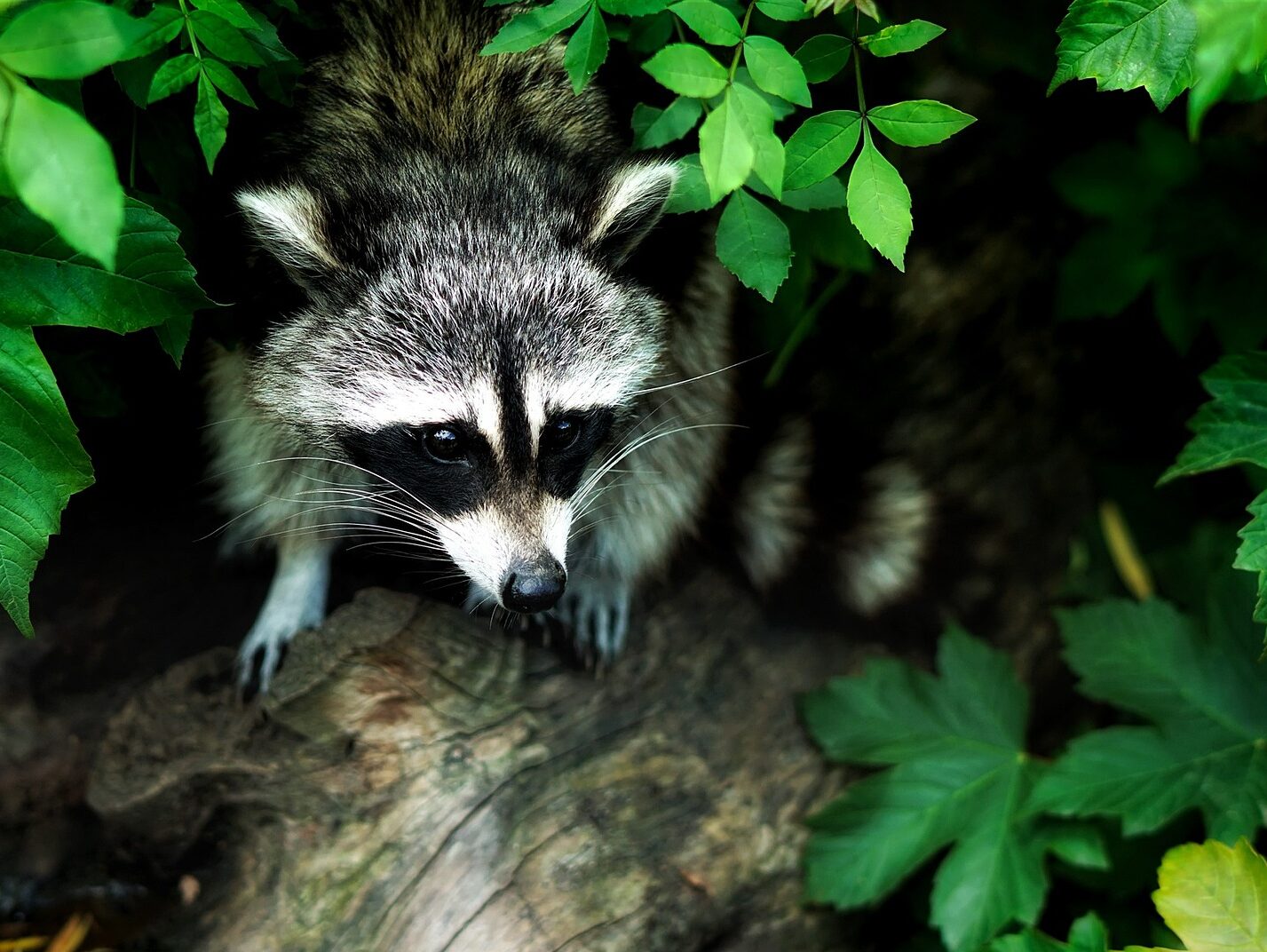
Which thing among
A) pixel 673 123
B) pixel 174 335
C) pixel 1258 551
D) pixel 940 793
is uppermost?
pixel 673 123

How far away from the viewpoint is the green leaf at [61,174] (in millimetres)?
1146

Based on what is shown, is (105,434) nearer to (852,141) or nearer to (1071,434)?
(852,141)

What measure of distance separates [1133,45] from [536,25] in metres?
0.78

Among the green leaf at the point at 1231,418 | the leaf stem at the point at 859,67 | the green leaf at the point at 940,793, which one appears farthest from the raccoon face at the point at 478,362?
the green leaf at the point at 1231,418

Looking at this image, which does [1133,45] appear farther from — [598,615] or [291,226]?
[598,615]

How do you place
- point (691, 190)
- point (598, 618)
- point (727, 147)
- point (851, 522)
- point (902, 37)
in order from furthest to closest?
point (851, 522) < point (598, 618) < point (691, 190) < point (902, 37) < point (727, 147)

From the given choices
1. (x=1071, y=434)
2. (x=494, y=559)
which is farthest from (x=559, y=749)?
(x=1071, y=434)

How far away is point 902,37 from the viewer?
4.93 ft

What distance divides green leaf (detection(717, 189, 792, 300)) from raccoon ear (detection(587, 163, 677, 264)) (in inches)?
9.6

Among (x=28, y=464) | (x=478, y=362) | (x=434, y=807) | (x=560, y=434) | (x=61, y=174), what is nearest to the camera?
(x=61, y=174)

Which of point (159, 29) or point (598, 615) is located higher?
point (159, 29)

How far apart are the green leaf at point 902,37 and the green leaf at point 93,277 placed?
945 mm

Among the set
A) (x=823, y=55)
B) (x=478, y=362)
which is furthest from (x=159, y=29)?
(x=823, y=55)

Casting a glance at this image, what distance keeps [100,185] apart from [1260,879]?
→ 165 centimetres
